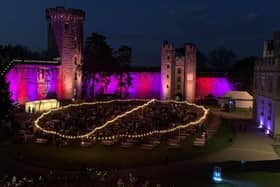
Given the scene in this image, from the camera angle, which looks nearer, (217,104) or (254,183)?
(254,183)

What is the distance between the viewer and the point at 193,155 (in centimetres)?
2645

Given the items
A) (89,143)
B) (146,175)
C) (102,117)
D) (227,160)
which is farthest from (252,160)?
(102,117)

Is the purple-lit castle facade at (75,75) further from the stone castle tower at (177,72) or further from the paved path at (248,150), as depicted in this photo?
the paved path at (248,150)

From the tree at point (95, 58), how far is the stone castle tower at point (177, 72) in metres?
7.53

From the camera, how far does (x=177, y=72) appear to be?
197 feet

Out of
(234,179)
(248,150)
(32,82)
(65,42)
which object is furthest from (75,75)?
(234,179)

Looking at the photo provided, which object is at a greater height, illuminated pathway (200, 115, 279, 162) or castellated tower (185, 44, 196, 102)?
castellated tower (185, 44, 196, 102)

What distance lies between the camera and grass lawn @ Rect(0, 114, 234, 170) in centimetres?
2425

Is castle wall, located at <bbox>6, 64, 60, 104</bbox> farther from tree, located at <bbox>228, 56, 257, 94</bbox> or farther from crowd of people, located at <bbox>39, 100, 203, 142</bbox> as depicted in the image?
tree, located at <bbox>228, 56, 257, 94</bbox>

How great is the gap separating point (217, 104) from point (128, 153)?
104 feet

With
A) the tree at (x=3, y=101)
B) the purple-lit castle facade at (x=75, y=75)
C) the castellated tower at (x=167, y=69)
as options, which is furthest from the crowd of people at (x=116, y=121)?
the castellated tower at (x=167, y=69)

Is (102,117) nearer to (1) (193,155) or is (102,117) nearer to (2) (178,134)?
(2) (178,134)

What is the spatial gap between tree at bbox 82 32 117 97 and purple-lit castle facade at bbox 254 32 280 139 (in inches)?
935

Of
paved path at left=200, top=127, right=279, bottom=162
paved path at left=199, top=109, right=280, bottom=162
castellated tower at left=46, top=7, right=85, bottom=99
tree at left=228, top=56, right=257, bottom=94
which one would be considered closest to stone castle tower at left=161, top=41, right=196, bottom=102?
tree at left=228, top=56, right=257, bottom=94
